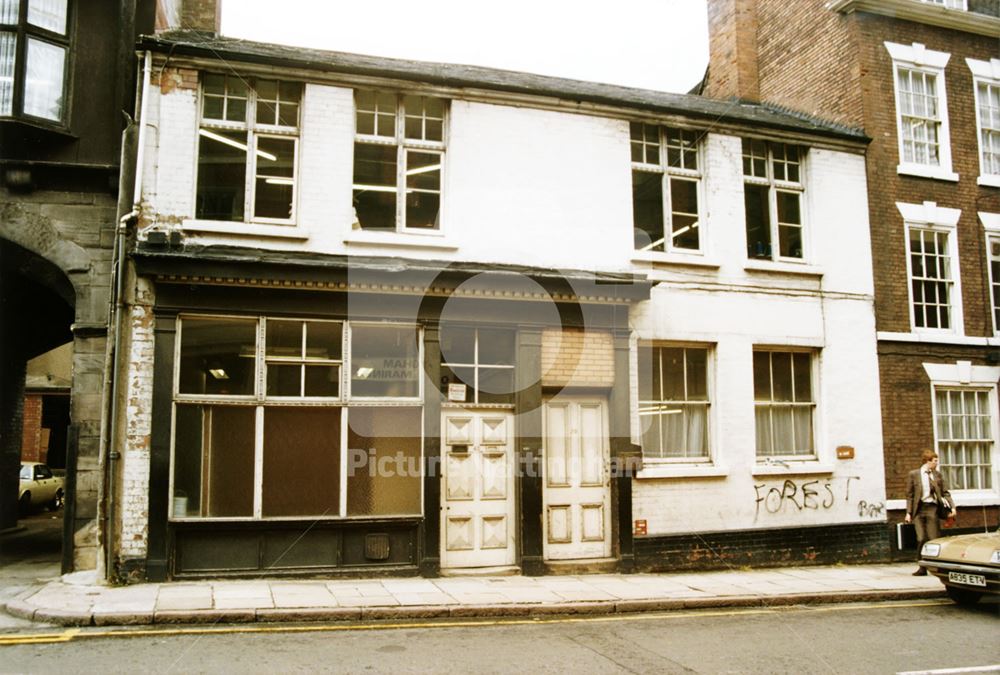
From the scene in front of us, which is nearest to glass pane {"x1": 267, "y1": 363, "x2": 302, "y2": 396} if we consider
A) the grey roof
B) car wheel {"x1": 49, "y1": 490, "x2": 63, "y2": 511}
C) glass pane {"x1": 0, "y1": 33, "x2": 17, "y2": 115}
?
the grey roof

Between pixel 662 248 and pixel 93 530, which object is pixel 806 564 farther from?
pixel 93 530

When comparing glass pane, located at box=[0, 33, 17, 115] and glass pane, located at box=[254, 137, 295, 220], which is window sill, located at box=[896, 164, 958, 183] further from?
glass pane, located at box=[0, 33, 17, 115]

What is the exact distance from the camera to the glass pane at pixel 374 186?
1198 cm

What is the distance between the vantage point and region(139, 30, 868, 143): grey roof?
1137cm

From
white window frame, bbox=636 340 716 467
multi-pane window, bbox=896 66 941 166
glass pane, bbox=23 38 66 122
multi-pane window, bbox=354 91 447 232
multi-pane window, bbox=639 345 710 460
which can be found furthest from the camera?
multi-pane window, bbox=896 66 941 166

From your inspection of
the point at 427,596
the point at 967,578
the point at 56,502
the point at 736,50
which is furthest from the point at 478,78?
the point at 56,502

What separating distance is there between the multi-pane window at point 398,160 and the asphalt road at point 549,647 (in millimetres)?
6024

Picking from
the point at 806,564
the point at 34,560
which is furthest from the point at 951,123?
the point at 34,560

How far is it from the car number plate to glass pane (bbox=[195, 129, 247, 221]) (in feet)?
35.3

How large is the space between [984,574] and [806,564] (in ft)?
12.3

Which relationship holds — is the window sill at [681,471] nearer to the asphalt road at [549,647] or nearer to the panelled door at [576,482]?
the panelled door at [576,482]

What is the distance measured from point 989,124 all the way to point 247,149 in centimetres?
1470

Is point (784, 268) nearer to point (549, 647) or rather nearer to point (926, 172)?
point (926, 172)

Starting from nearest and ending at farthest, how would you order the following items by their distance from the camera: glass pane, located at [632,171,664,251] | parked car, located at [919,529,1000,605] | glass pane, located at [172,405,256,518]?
parked car, located at [919,529,1000,605]
glass pane, located at [172,405,256,518]
glass pane, located at [632,171,664,251]
